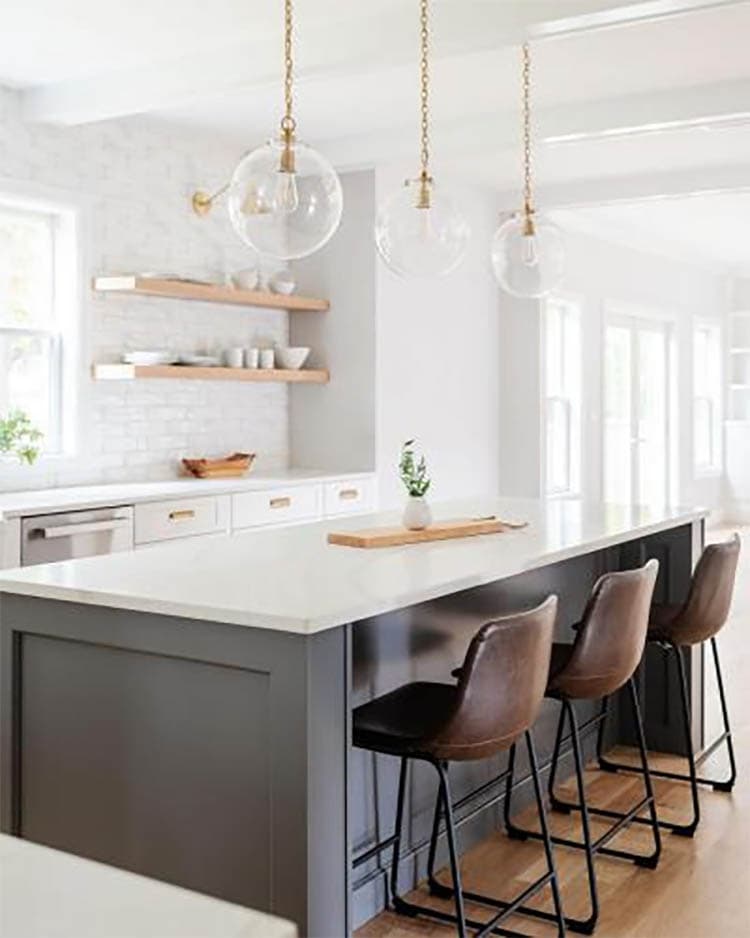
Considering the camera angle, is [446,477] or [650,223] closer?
[446,477]

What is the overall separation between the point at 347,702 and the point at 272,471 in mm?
4544

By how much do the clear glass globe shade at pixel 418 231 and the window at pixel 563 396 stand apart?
525cm

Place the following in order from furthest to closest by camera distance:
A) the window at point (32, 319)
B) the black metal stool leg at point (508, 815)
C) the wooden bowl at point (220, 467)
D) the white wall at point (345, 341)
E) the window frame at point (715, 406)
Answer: the window frame at point (715, 406), the white wall at point (345, 341), the wooden bowl at point (220, 467), the window at point (32, 319), the black metal stool leg at point (508, 815)

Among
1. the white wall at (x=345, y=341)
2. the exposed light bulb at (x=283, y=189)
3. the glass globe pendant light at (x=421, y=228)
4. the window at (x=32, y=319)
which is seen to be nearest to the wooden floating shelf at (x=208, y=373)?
the white wall at (x=345, y=341)

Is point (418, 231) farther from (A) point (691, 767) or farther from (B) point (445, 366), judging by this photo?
(B) point (445, 366)

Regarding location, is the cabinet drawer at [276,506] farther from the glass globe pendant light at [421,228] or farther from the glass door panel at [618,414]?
the glass door panel at [618,414]

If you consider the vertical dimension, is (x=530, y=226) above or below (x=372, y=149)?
below

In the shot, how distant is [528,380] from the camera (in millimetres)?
8398

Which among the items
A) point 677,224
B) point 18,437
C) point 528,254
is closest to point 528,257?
point 528,254

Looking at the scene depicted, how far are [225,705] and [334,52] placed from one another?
116 inches

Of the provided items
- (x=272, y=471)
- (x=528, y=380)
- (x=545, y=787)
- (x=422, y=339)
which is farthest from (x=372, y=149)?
(x=545, y=787)

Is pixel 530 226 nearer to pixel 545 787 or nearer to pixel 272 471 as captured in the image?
pixel 545 787

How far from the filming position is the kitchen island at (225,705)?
2314mm

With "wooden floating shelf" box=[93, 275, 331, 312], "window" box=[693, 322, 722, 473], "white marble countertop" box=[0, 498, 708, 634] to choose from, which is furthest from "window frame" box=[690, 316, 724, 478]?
"white marble countertop" box=[0, 498, 708, 634]
